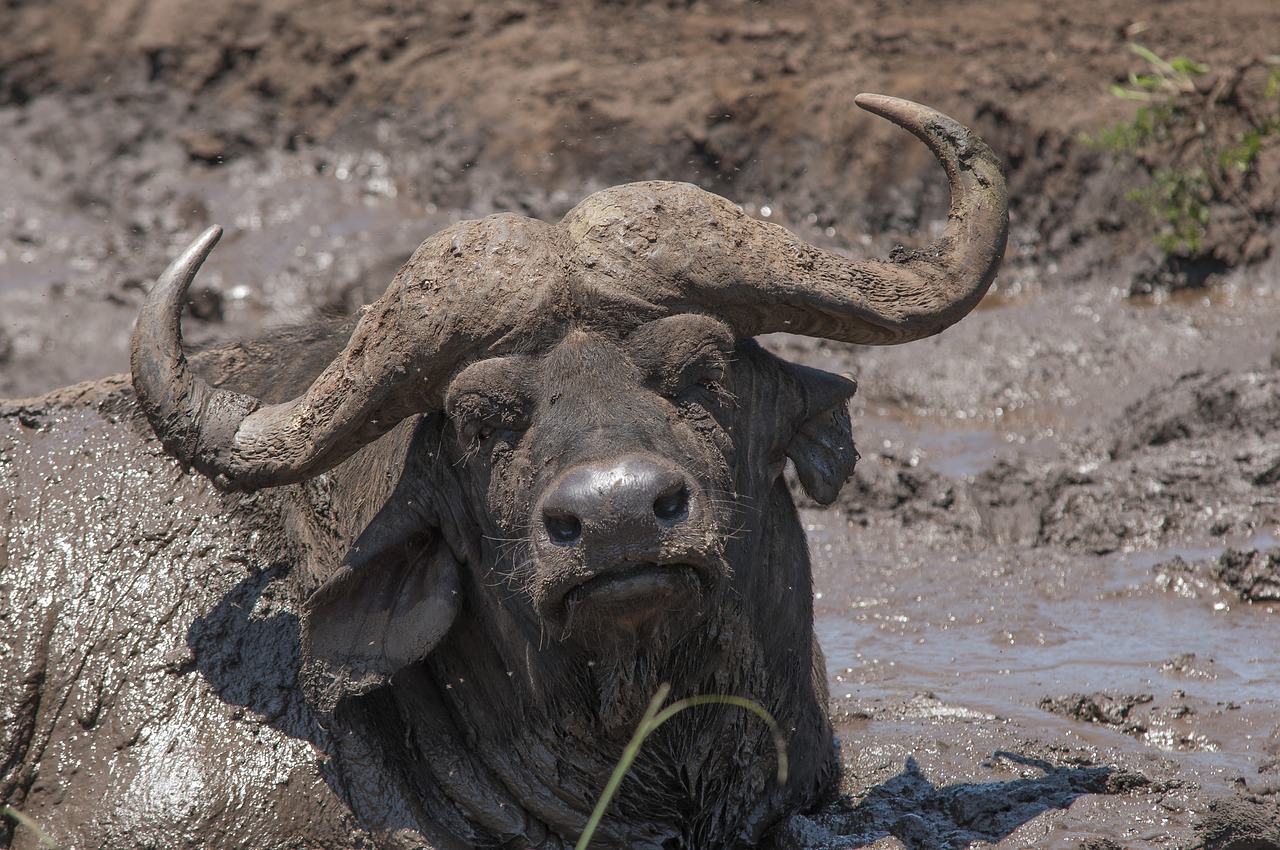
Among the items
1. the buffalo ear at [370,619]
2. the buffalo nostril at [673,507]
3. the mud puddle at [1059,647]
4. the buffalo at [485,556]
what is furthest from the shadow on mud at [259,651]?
the mud puddle at [1059,647]

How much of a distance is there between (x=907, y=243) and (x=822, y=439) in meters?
7.26

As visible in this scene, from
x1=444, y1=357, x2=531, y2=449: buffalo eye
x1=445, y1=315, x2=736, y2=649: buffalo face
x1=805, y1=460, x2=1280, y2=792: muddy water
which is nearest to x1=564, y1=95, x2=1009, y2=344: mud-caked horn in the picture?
x1=445, y1=315, x2=736, y2=649: buffalo face

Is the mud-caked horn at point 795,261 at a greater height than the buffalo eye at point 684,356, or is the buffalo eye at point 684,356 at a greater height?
the mud-caked horn at point 795,261

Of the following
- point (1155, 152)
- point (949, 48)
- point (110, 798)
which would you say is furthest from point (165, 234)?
point (110, 798)

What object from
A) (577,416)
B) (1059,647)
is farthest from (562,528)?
(1059,647)

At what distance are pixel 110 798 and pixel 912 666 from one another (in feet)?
10.5

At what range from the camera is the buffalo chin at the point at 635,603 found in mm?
3500

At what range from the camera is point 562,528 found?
11.4ft

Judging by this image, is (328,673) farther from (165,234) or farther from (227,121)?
(227,121)

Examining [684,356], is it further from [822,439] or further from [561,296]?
[822,439]

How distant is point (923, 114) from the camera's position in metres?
4.14

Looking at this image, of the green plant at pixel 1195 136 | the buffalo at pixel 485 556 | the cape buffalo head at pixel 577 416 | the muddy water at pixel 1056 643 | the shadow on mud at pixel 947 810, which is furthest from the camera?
the green plant at pixel 1195 136

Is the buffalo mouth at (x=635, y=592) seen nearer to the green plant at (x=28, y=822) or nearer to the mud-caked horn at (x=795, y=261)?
the mud-caked horn at (x=795, y=261)

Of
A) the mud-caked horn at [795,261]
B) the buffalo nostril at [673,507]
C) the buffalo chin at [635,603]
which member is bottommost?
the buffalo chin at [635,603]
